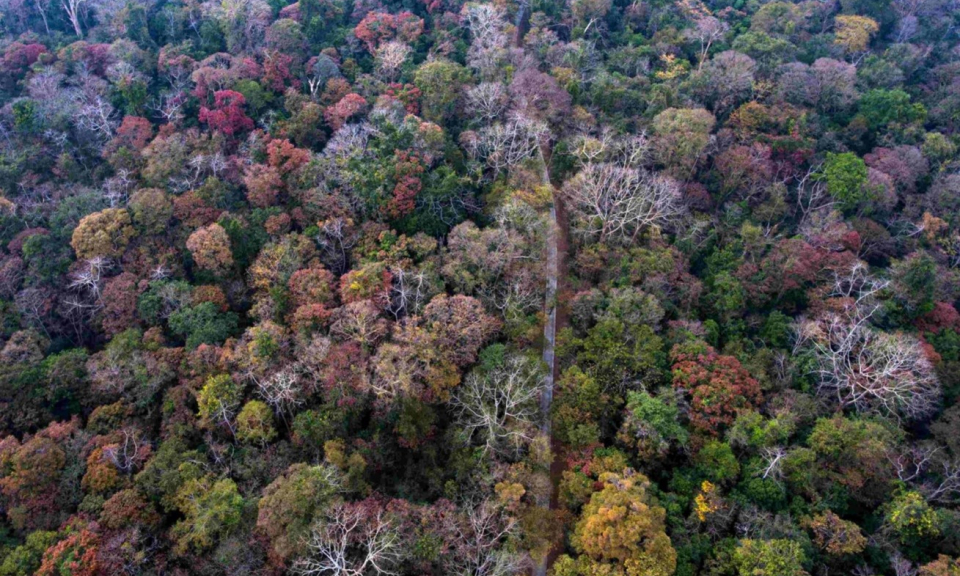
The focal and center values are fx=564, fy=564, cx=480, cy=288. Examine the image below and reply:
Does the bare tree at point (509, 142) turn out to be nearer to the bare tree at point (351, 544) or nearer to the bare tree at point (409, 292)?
the bare tree at point (409, 292)

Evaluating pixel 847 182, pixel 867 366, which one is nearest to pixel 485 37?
pixel 847 182

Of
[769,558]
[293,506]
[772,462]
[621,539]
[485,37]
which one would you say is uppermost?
[485,37]

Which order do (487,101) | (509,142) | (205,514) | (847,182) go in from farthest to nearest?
(487,101), (509,142), (847,182), (205,514)

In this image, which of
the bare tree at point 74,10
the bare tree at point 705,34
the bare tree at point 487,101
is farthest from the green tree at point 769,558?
the bare tree at point 74,10

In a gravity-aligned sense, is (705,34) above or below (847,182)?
above

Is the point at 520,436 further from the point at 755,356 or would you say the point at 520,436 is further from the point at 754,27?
the point at 754,27

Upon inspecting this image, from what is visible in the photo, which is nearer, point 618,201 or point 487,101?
point 618,201

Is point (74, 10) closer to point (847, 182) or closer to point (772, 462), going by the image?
point (772, 462)

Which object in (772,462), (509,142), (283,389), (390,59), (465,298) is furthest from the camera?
(390,59)
